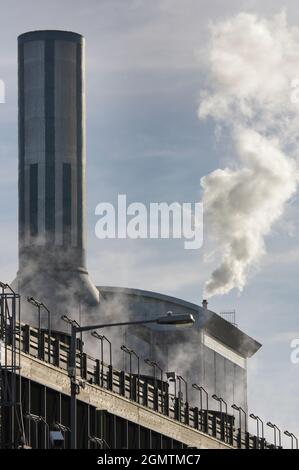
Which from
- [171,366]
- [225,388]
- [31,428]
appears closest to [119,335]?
[171,366]

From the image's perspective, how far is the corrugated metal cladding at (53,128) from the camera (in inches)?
6230

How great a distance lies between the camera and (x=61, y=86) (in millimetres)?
159125

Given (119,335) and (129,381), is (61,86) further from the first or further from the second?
(129,381)

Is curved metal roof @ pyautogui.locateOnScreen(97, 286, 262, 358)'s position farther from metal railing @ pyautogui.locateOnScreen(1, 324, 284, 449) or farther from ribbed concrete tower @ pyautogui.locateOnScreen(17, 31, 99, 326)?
metal railing @ pyautogui.locateOnScreen(1, 324, 284, 449)

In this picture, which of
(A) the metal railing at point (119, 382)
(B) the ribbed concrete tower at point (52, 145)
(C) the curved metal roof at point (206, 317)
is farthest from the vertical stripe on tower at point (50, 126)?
(A) the metal railing at point (119, 382)

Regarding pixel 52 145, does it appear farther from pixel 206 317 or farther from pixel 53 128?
pixel 206 317

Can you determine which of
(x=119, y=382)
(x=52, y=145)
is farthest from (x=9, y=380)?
(x=52, y=145)

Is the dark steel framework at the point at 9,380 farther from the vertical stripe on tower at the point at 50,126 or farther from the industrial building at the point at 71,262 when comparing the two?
the vertical stripe on tower at the point at 50,126

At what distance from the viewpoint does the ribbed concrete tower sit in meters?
157

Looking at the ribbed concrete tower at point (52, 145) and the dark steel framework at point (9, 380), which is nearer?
the dark steel framework at point (9, 380)

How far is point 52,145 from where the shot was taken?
159m

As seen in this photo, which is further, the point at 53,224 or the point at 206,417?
the point at 53,224

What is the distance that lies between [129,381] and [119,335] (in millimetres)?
49209

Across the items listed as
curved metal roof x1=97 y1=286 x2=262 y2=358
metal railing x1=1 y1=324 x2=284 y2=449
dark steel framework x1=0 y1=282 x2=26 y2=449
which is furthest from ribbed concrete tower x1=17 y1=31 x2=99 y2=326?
dark steel framework x1=0 y1=282 x2=26 y2=449
